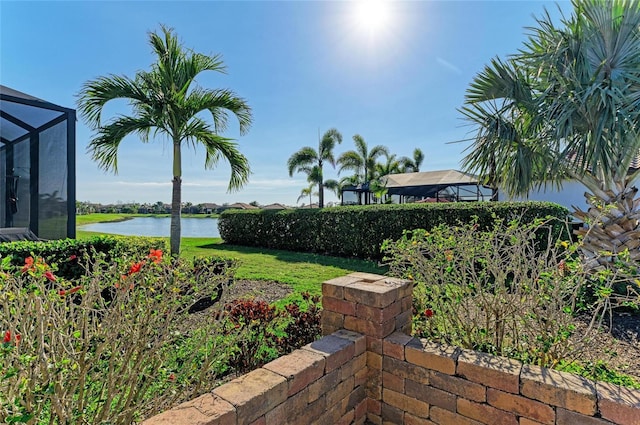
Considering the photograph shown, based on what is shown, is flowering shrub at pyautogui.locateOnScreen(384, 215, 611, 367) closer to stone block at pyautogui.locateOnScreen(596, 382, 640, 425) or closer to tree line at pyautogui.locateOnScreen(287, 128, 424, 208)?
stone block at pyautogui.locateOnScreen(596, 382, 640, 425)

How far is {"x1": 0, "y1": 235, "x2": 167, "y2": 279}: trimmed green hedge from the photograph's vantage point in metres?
4.14

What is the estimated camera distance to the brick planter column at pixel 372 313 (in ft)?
7.43

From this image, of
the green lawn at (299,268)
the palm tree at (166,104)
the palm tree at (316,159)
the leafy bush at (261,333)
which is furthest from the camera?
the palm tree at (316,159)

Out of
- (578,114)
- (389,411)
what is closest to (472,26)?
(578,114)

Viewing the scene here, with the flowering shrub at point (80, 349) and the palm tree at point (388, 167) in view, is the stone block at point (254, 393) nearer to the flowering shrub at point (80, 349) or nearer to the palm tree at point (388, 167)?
the flowering shrub at point (80, 349)

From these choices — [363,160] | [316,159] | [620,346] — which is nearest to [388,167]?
[363,160]

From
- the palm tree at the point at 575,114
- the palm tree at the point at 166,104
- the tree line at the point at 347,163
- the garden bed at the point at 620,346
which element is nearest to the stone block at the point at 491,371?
the garden bed at the point at 620,346

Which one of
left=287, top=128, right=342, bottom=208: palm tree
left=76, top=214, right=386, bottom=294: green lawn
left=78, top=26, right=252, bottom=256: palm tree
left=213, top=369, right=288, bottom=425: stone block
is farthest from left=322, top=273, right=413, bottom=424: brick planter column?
left=287, top=128, right=342, bottom=208: palm tree

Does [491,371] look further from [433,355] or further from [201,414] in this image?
[201,414]

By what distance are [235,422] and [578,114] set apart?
6098 mm

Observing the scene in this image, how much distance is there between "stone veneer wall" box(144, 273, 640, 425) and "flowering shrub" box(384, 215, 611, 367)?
1.25 ft

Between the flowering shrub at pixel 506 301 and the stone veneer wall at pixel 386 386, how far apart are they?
15.0 inches

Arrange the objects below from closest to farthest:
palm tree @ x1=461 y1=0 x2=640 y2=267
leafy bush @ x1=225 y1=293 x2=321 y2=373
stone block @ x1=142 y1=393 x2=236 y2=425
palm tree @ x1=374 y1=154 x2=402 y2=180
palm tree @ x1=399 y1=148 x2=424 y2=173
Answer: stone block @ x1=142 y1=393 x2=236 y2=425, leafy bush @ x1=225 y1=293 x2=321 y2=373, palm tree @ x1=461 y1=0 x2=640 y2=267, palm tree @ x1=374 y1=154 x2=402 y2=180, palm tree @ x1=399 y1=148 x2=424 y2=173

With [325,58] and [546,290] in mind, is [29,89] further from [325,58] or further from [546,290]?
[546,290]
